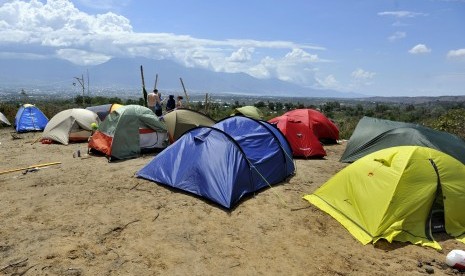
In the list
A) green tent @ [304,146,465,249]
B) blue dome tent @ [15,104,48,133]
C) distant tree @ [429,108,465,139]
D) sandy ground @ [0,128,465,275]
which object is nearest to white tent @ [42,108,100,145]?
blue dome tent @ [15,104,48,133]

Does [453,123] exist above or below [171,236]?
above

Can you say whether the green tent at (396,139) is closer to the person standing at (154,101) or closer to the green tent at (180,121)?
the green tent at (180,121)

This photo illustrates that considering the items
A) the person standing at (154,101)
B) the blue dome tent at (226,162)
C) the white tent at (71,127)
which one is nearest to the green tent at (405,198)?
the blue dome tent at (226,162)

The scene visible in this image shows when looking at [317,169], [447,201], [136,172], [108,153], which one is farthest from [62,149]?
[447,201]

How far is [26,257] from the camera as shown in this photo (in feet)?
16.5

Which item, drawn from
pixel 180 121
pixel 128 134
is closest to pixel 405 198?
pixel 180 121

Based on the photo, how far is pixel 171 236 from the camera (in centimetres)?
582

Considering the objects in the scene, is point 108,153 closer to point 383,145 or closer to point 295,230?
point 295,230

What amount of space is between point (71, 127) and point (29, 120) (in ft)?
14.1

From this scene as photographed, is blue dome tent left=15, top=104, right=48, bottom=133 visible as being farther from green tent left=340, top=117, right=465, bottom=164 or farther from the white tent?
green tent left=340, top=117, right=465, bottom=164

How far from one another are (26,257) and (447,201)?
679 centimetres

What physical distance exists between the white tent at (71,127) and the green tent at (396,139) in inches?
387

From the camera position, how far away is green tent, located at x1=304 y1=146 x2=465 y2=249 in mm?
5840

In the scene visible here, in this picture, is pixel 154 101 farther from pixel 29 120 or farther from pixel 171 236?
pixel 171 236
